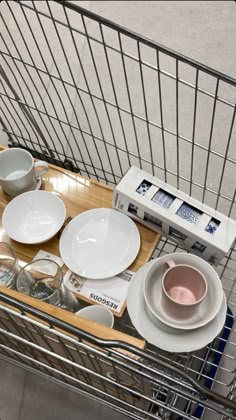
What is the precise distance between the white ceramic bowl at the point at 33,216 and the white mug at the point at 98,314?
0.19 meters

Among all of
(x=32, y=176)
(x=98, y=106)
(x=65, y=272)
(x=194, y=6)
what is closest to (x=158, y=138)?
(x=98, y=106)

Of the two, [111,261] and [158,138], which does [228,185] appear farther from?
[111,261]

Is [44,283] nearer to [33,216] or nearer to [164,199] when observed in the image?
[33,216]

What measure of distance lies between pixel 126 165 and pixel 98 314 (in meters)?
0.67

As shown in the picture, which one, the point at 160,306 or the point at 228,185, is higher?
the point at 160,306

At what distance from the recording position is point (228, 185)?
155 cm

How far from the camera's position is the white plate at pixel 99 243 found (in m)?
1.05

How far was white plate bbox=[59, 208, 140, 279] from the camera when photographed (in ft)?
3.45

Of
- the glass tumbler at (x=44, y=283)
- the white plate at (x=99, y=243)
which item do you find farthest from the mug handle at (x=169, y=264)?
the glass tumbler at (x=44, y=283)

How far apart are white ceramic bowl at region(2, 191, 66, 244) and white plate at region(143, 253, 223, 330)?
256 millimetres

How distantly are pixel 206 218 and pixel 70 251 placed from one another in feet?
1.00

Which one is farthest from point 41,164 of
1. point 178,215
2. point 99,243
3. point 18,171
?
point 178,215

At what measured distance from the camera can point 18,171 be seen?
3.92 ft

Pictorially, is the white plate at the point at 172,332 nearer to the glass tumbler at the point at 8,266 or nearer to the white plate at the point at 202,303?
the white plate at the point at 202,303
